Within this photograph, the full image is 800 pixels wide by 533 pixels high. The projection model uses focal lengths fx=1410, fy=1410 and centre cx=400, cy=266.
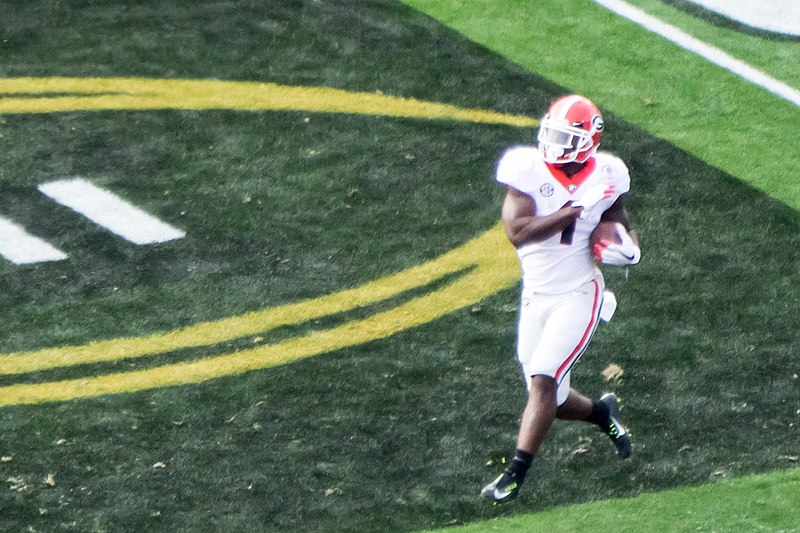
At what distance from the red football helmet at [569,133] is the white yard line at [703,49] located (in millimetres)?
5312

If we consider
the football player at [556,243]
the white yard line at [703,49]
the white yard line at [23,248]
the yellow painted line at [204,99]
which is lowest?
the white yard line at [23,248]

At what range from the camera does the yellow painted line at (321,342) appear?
300 inches

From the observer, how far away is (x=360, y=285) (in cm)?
864

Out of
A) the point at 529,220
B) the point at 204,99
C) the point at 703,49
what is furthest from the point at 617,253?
the point at 703,49

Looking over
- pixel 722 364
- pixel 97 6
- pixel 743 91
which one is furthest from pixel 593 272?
pixel 97 6

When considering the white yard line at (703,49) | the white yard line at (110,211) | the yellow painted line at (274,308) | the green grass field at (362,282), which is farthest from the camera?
the white yard line at (703,49)

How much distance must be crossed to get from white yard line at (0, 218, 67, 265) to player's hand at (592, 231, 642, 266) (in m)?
3.98

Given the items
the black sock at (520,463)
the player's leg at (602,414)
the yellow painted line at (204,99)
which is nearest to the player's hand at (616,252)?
the player's leg at (602,414)

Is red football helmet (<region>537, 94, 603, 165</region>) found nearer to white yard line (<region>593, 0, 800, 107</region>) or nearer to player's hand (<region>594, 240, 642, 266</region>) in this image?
player's hand (<region>594, 240, 642, 266</region>)

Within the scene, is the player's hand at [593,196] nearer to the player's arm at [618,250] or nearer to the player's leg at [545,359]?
the player's arm at [618,250]

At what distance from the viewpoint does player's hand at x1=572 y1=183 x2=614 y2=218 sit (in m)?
6.16

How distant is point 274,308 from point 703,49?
519 cm

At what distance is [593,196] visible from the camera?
6.18 metres

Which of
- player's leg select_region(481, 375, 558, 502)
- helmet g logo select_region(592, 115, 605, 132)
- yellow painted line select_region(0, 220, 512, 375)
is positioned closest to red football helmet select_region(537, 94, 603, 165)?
helmet g logo select_region(592, 115, 605, 132)
